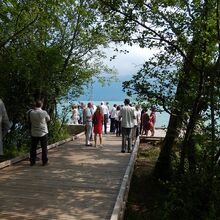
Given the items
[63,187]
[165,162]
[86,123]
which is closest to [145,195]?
[165,162]

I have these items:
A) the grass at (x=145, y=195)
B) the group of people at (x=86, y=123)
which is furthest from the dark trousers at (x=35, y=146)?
the grass at (x=145, y=195)

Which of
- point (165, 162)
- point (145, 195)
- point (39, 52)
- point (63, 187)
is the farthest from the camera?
point (39, 52)

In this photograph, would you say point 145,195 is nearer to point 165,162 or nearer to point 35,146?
point 165,162

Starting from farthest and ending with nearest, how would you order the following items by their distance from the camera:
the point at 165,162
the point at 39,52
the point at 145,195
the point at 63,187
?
the point at 39,52 < the point at 165,162 < the point at 145,195 < the point at 63,187

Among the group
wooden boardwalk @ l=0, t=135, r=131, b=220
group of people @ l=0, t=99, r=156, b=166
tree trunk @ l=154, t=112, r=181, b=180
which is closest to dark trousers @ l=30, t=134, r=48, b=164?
group of people @ l=0, t=99, r=156, b=166

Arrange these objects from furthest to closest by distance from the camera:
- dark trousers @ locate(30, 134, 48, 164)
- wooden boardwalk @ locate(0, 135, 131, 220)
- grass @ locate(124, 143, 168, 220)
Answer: dark trousers @ locate(30, 134, 48, 164), grass @ locate(124, 143, 168, 220), wooden boardwalk @ locate(0, 135, 131, 220)

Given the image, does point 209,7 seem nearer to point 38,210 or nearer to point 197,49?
point 197,49

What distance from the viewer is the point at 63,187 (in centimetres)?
944

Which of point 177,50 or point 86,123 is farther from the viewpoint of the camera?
point 86,123

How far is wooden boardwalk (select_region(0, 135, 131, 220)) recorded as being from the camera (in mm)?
7504

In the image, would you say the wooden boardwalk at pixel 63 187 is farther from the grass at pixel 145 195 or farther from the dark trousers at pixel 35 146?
the grass at pixel 145 195

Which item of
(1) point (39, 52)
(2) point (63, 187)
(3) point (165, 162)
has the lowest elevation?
(2) point (63, 187)

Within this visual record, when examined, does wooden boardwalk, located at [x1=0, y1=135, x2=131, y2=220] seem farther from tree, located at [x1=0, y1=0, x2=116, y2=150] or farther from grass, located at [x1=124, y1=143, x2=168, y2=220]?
tree, located at [x1=0, y1=0, x2=116, y2=150]

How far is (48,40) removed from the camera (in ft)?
56.5
